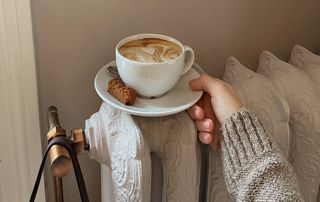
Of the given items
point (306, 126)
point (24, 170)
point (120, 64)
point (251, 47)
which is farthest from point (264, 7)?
point (24, 170)

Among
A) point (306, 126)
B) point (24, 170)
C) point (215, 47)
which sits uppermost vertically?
point (215, 47)

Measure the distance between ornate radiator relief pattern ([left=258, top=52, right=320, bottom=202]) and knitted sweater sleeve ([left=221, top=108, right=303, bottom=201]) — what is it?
0.56 ft

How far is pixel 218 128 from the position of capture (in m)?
0.90

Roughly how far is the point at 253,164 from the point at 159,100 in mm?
172

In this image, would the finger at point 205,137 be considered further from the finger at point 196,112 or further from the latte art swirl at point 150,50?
the latte art swirl at point 150,50

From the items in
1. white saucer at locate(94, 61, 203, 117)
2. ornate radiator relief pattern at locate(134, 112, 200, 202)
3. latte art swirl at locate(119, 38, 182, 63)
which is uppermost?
latte art swirl at locate(119, 38, 182, 63)

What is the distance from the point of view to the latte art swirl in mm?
844

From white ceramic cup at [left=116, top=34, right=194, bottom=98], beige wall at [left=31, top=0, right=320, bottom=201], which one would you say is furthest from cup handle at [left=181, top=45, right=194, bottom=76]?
beige wall at [left=31, top=0, right=320, bottom=201]

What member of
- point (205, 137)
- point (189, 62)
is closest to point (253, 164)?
point (205, 137)

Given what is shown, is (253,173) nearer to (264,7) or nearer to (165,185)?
(165,185)

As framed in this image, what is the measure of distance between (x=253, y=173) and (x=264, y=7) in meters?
0.38

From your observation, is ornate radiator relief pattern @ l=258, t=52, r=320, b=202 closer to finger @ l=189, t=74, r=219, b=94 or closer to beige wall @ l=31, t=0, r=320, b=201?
beige wall @ l=31, t=0, r=320, b=201

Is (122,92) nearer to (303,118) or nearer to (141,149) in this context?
(141,149)

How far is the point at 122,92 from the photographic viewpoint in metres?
0.83
